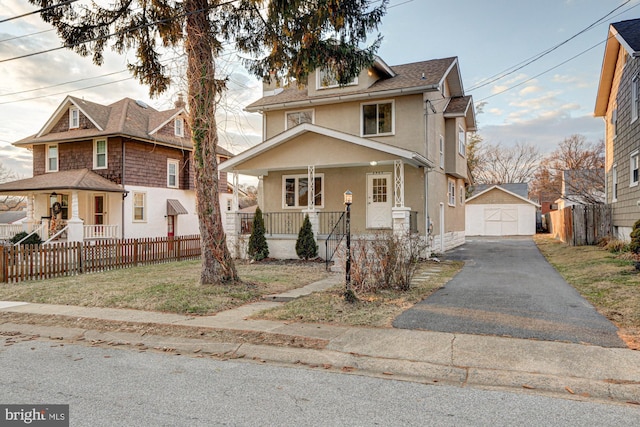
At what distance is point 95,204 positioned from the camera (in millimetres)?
23547

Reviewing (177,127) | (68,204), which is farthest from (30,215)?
(177,127)

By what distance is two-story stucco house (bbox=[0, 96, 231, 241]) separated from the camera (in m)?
22.4

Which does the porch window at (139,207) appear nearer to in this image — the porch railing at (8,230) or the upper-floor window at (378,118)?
the porch railing at (8,230)

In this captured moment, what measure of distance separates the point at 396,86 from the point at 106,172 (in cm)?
1591

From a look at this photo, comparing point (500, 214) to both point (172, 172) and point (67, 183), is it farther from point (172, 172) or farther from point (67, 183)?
point (67, 183)

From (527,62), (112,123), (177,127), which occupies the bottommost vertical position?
(112,123)

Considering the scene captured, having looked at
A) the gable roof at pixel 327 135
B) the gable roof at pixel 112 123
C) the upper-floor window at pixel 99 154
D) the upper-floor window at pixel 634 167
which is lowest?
the upper-floor window at pixel 634 167

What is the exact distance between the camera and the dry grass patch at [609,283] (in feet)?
20.7

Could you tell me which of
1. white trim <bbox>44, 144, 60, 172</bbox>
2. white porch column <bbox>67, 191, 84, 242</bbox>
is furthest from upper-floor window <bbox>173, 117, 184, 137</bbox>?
white porch column <bbox>67, 191, 84, 242</bbox>

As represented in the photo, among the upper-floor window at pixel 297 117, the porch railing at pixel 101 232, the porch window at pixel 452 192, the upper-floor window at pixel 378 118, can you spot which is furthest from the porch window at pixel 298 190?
the porch railing at pixel 101 232

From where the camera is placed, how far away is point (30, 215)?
23906mm

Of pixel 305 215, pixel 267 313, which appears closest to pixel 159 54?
pixel 305 215

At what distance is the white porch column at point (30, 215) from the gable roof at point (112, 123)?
10.8 ft

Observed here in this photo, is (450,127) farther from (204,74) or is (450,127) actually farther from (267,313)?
(267,313)
